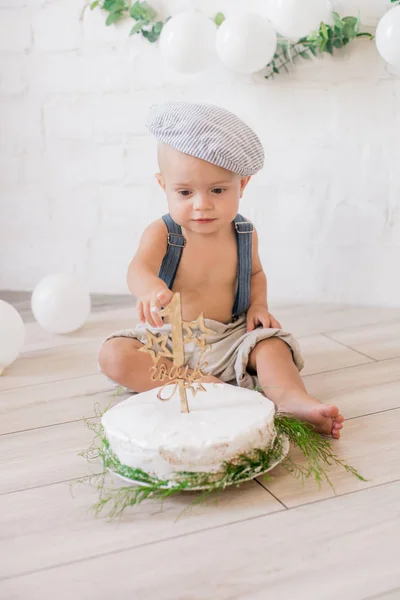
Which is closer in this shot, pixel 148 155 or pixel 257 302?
pixel 257 302

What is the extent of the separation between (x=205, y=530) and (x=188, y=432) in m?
0.13

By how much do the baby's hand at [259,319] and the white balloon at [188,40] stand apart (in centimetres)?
61

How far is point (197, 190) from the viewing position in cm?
119

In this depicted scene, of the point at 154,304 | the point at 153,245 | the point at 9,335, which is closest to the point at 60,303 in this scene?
the point at 9,335

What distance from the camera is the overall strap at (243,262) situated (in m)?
1.37

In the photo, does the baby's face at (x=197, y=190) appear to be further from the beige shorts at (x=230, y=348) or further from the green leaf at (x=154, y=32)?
the green leaf at (x=154, y=32)

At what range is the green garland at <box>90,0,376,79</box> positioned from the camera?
1.62 m

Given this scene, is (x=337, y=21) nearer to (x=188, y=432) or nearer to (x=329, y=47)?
(x=329, y=47)

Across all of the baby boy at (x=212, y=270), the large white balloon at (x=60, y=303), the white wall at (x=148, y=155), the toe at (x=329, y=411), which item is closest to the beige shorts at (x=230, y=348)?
the baby boy at (x=212, y=270)

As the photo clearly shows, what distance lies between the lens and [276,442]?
1.02 metres

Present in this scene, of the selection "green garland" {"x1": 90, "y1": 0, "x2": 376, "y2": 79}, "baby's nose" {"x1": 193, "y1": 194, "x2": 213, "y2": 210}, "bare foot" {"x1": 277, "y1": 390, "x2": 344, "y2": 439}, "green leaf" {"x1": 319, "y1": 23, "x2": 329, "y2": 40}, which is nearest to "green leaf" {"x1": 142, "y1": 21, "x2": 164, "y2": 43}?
"green garland" {"x1": 90, "y1": 0, "x2": 376, "y2": 79}

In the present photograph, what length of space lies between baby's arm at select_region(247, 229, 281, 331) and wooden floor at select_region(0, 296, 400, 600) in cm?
17

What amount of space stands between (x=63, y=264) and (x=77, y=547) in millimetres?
1321

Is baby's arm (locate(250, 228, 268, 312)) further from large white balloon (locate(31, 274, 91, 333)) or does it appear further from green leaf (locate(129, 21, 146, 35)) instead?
green leaf (locate(129, 21, 146, 35))
